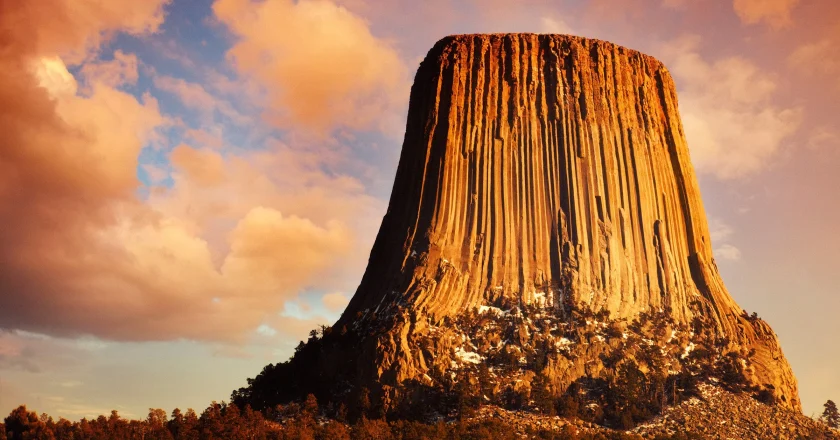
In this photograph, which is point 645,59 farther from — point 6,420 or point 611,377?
point 6,420

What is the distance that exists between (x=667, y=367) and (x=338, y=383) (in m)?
26.0

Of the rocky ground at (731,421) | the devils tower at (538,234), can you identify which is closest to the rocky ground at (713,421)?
the rocky ground at (731,421)

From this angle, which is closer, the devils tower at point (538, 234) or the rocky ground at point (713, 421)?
the rocky ground at point (713, 421)

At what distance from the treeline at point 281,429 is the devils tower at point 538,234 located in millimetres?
4026

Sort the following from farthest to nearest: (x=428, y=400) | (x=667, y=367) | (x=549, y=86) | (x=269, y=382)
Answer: (x=549, y=86), (x=269, y=382), (x=667, y=367), (x=428, y=400)

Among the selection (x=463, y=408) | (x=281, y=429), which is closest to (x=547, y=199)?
(x=463, y=408)

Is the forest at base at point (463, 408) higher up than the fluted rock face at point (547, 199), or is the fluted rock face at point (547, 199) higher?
the fluted rock face at point (547, 199)

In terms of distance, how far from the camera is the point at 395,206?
89.5m

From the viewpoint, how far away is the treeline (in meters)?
66.5

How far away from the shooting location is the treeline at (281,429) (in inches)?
2618

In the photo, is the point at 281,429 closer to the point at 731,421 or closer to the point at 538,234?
the point at 538,234

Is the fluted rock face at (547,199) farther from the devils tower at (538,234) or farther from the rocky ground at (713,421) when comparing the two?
the rocky ground at (713,421)

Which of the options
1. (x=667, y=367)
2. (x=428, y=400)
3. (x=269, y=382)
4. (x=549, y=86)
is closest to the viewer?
(x=428, y=400)

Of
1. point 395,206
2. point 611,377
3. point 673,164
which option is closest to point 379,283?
point 395,206
